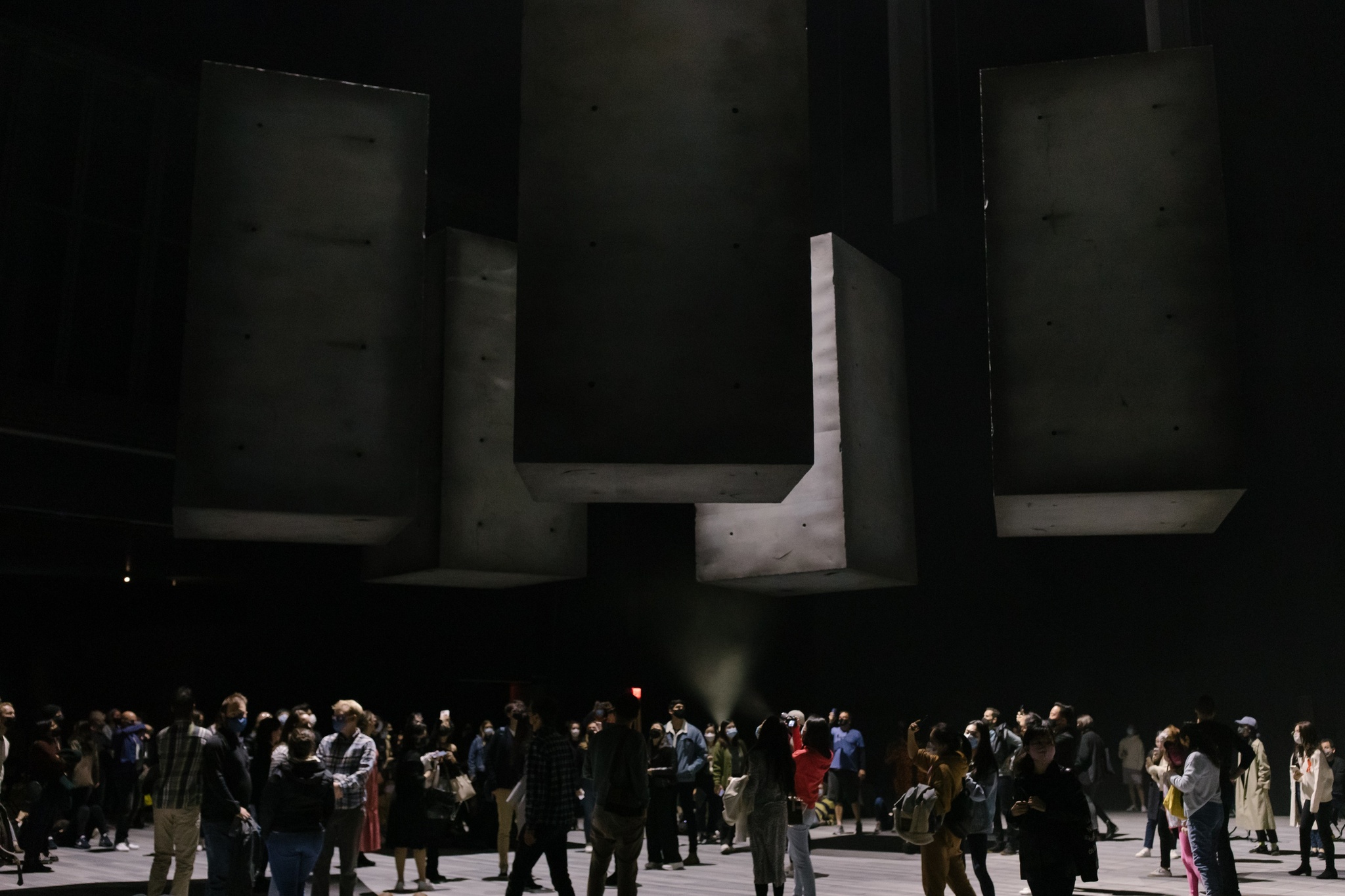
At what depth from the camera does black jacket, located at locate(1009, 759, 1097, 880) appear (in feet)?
19.9

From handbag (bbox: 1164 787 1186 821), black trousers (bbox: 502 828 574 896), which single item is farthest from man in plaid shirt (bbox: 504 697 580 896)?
handbag (bbox: 1164 787 1186 821)

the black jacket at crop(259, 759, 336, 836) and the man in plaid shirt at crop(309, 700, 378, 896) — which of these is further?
the man in plaid shirt at crop(309, 700, 378, 896)

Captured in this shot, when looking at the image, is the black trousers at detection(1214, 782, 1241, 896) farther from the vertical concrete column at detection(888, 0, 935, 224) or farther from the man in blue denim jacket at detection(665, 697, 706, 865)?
the vertical concrete column at detection(888, 0, 935, 224)

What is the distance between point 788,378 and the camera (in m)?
6.73

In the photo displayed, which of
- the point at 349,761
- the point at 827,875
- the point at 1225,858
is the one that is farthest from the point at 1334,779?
the point at 349,761

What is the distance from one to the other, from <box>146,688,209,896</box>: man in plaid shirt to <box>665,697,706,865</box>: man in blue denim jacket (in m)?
5.01

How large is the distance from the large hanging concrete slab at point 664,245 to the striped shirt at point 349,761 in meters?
2.09

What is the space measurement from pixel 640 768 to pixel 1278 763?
511 inches

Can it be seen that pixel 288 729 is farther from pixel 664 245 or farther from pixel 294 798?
pixel 664 245

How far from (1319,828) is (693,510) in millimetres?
11069

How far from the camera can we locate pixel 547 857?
706cm

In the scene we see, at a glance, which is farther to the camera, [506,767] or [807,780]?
[506,767]

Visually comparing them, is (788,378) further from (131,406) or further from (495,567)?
(131,406)

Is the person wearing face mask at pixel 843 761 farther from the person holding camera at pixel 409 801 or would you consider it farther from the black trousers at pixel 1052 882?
the black trousers at pixel 1052 882
